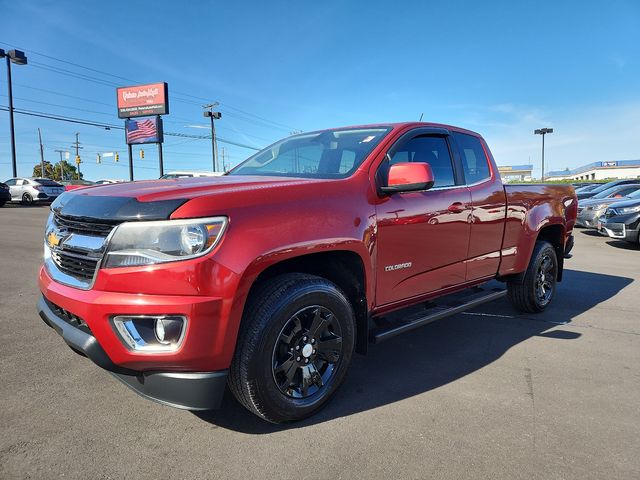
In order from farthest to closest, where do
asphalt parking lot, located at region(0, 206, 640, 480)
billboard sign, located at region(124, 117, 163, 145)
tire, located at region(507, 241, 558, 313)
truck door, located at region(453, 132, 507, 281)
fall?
billboard sign, located at region(124, 117, 163, 145)
tire, located at region(507, 241, 558, 313)
truck door, located at region(453, 132, 507, 281)
asphalt parking lot, located at region(0, 206, 640, 480)

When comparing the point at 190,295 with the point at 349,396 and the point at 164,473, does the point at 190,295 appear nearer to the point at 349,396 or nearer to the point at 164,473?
the point at 164,473

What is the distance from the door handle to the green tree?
337ft

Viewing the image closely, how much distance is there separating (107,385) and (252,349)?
1.44 metres

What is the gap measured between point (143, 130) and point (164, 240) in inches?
1588

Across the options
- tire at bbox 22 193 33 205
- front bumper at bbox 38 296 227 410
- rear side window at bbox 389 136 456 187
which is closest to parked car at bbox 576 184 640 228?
rear side window at bbox 389 136 456 187

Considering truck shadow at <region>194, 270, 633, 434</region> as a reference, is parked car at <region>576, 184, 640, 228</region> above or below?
Result: above

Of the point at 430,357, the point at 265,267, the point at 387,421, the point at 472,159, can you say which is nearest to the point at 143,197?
the point at 265,267

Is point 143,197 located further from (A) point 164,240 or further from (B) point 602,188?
(B) point 602,188

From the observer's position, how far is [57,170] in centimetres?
9488

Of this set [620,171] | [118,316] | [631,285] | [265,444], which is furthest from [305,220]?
[620,171]

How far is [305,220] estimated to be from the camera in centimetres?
250

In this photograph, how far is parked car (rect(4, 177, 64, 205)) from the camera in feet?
79.9

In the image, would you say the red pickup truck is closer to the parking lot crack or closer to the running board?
the running board

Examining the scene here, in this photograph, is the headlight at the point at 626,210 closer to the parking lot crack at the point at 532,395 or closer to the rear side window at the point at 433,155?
the rear side window at the point at 433,155
